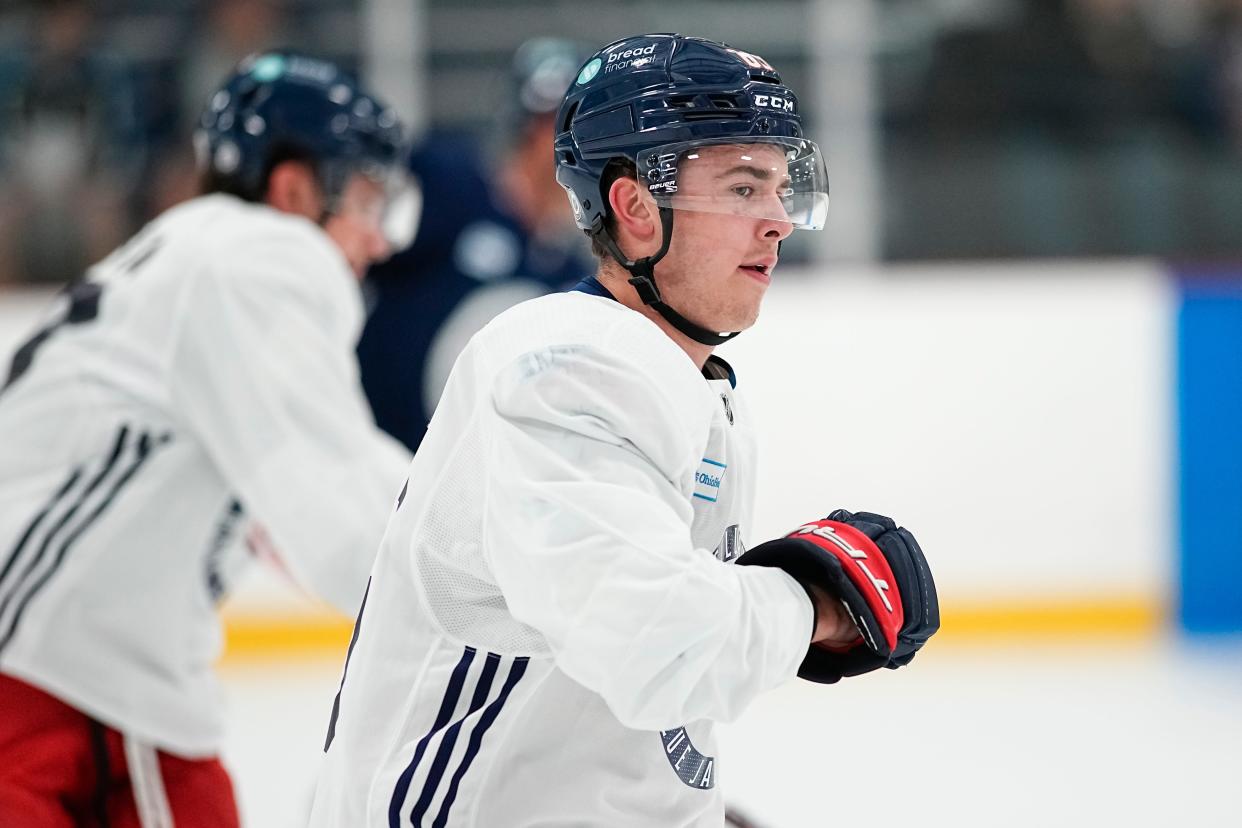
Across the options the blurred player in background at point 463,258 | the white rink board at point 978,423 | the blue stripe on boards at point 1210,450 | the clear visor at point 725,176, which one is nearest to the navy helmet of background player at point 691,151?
the clear visor at point 725,176

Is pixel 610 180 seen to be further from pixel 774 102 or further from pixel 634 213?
pixel 774 102

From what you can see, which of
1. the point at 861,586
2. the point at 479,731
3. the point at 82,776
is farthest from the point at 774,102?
the point at 82,776

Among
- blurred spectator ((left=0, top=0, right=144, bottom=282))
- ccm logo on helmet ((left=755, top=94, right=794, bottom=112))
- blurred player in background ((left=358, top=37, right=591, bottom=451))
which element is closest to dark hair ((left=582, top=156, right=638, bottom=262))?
ccm logo on helmet ((left=755, top=94, right=794, bottom=112))

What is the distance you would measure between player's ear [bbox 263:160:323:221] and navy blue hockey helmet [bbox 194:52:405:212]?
13 mm

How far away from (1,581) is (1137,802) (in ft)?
8.95

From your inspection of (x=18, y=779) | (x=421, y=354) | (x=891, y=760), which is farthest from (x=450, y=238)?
(x=18, y=779)

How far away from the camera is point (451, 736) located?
1524mm

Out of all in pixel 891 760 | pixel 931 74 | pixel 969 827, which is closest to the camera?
pixel 969 827

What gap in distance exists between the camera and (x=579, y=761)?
1.53m

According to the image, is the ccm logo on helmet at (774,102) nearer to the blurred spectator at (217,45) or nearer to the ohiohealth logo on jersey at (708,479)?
the ohiohealth logo on jersey at (708,479)

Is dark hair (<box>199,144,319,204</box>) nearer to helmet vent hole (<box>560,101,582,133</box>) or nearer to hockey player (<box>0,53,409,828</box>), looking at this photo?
hockey player (<box>0,53,409,828</box>)

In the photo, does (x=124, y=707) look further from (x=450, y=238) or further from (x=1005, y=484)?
(x=1005, y=484)

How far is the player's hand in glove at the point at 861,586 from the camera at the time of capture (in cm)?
144

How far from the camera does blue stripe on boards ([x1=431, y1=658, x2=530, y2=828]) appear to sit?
1.52 m
